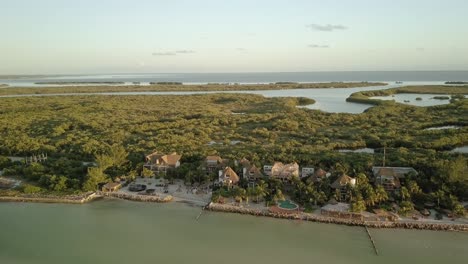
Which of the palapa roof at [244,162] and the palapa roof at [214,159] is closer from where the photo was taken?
the palapa roof at [244,162]

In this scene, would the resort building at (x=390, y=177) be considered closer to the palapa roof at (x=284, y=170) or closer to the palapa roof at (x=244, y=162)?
the palapa roof at (x=284, y=170)

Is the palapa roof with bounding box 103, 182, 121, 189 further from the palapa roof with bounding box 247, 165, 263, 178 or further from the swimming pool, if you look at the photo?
the swimming pool

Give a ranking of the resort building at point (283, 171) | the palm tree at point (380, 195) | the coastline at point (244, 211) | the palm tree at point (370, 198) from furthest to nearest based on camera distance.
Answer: the resort building at point (283, 171), the palm tree at point (380, 195), the palm tree at point (370, 198), the coastline at point (244, 211)

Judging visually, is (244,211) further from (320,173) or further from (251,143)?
(251,143)

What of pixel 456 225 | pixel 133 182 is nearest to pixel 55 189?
pixel 133 182

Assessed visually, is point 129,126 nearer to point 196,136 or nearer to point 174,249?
point 196,136

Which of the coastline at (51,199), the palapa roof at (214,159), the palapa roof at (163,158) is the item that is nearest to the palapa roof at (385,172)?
the palapa roof at (214,159)

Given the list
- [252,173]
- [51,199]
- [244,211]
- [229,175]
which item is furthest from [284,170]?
[51,199]
